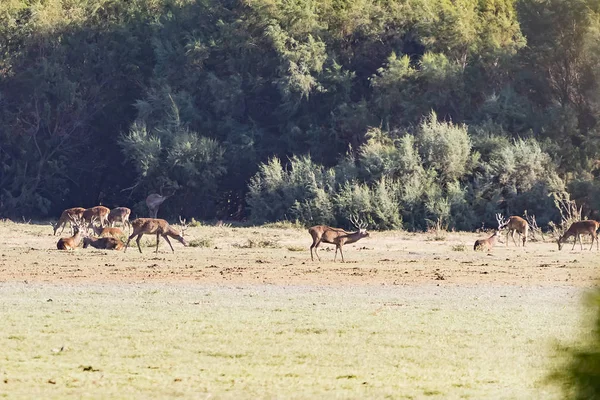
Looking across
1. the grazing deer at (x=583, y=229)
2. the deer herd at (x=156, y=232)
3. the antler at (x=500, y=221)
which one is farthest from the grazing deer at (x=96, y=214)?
the grazing deer at (x=583, y=229)

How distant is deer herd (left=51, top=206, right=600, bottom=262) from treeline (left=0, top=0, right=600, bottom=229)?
2905 mm

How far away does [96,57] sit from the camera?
3847 centimetres

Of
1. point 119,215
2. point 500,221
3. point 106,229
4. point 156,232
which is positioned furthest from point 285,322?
point 119,215

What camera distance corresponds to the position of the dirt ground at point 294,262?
18484mm

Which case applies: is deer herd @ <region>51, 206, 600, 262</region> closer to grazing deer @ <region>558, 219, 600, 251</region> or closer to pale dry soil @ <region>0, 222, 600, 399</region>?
grazing deer @ <region>558, 219, 600, 251</region>

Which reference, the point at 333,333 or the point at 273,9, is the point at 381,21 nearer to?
the point at 273,9

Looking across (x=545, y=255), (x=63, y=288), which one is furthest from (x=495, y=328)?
(x=545, y=255)

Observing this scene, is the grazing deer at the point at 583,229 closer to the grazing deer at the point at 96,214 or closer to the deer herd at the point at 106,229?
the deer herd at the point at 106,229

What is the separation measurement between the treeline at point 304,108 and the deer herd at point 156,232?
9.53 ft

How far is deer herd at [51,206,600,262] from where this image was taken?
21.7m

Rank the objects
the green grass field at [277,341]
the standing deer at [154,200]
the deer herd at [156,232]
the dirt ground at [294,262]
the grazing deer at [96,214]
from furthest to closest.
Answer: the standing deer at [154,200] → the grazing deer at [96,214] → the deer herd at [156,232] → the dirt ground at [294,262] → the green grass field at [277,341]

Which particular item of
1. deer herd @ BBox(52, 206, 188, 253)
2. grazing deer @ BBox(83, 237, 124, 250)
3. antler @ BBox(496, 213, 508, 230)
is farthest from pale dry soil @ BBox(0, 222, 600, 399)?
antler @ BBox(496, 213, 508, 230)

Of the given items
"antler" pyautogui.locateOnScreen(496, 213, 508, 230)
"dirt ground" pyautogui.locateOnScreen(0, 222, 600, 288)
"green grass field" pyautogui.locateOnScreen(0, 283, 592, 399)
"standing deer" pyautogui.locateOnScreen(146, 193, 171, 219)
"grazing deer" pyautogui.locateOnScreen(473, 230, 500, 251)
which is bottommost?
"green grass field" pyautogui.locateOnScreen(0, 283, 592, 399)

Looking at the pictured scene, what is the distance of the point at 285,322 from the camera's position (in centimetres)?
1282
